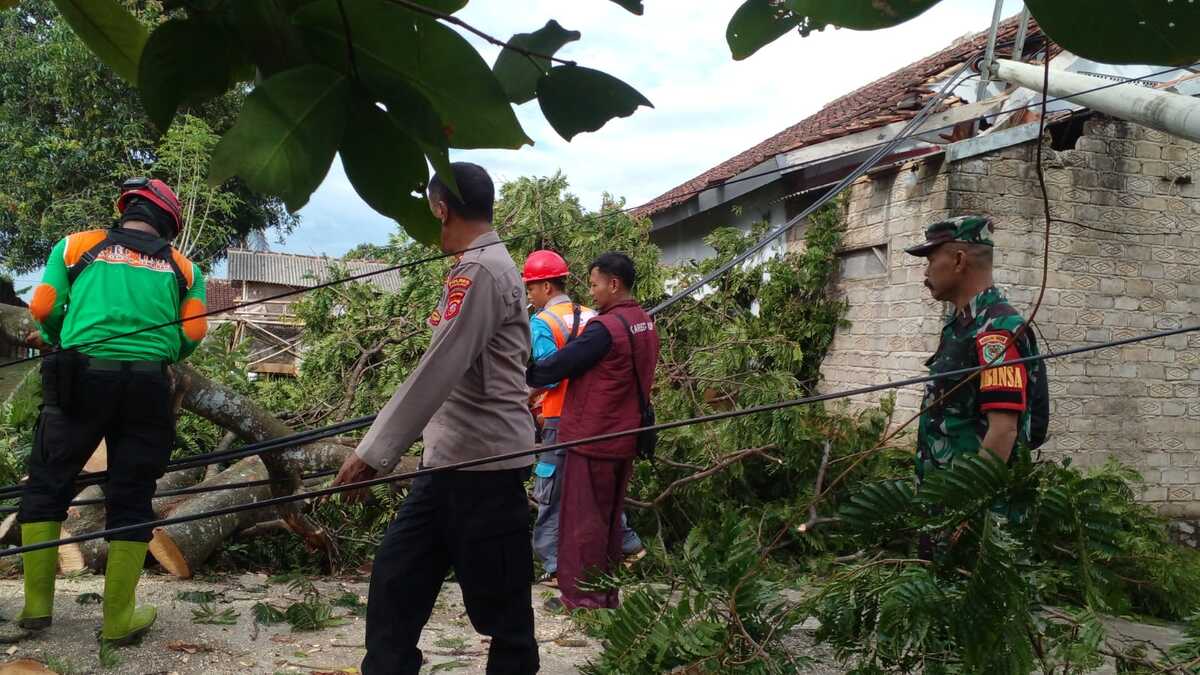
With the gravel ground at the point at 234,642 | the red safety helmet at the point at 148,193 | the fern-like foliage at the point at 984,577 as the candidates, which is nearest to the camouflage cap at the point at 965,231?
the fern-like foliage at the point at 984,577

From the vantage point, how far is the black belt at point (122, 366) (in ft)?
10.8

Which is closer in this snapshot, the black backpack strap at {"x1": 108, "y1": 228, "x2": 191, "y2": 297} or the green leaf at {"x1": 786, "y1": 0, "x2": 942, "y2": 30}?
the green leaf at {"x1": 786, "y1": 0, "x2": 942, "y2": 30}

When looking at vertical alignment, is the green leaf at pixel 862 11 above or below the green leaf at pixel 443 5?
below

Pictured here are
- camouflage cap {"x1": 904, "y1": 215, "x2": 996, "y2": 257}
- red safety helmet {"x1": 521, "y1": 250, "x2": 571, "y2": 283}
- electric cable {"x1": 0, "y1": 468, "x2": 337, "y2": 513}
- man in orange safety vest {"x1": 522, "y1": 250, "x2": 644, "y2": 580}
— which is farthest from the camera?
red safety helmet {"x1": 521, "y1": 250, "x2": 571, "y2": 283}

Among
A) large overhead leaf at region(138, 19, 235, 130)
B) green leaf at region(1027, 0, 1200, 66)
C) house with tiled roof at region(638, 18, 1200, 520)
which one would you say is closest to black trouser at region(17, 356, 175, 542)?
large overhead leaf at region(138, 19, 235, 130)

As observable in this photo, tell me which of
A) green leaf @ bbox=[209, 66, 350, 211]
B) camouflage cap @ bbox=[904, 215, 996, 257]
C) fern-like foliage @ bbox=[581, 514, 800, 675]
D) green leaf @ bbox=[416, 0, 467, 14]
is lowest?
fern-like foliage @ bbox=[581, 514, 800, 675]

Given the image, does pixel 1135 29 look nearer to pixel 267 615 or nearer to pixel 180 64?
pixel 180 64

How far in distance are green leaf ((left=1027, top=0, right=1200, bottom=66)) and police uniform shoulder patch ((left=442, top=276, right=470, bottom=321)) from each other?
195 centimetres

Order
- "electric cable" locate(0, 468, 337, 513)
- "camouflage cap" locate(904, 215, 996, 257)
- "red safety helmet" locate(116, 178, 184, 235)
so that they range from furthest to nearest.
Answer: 1. "red safety helmet" locate(116, 178, 184, 235)
2. "camouflage cap" locate(904, 215, 996, 257)
3. "electric cable" locate(0, 468, 337, 513)

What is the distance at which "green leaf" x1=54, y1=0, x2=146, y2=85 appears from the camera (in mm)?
1148

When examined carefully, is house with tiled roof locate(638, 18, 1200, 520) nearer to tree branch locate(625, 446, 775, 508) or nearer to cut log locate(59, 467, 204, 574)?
tree branch locate(625, 446, 775, 508)

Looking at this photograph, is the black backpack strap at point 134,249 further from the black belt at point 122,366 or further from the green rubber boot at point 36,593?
the green rubber boot at point 36,593

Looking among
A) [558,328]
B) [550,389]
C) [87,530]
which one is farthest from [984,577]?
[87,530]

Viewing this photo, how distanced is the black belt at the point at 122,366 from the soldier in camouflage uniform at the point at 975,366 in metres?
2.66
